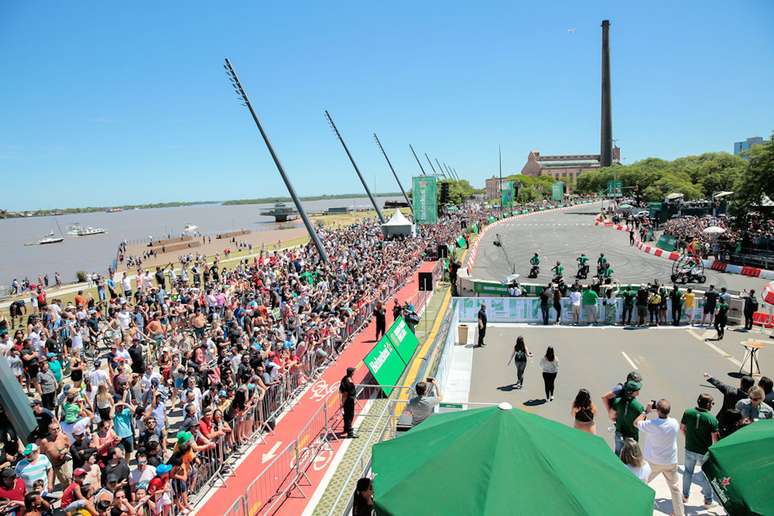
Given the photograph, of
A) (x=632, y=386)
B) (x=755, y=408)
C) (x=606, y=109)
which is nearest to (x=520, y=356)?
(x=632, y=386)

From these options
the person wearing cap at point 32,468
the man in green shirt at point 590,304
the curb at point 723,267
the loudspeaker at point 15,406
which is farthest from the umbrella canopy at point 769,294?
the loudspeaker at point 15,406

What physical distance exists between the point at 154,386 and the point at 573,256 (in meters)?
31.3

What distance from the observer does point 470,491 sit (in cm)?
408

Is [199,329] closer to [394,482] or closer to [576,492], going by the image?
[394,482]

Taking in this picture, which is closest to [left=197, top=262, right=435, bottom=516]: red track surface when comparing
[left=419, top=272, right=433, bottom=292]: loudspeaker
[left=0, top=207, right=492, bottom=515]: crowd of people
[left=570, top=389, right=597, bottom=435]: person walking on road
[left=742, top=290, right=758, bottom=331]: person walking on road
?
[left=0, top=207, right=492, bottom=515]: crowd of people

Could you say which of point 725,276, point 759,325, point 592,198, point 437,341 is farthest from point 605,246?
point 592,198

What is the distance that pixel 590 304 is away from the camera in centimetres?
1730

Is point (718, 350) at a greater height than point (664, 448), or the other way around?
point (664, 448)

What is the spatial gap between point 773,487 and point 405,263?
23550mm

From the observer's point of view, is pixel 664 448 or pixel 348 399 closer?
pixel 664 448

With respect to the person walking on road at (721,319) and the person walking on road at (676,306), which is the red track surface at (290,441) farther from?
the person walking on road at (721,319)

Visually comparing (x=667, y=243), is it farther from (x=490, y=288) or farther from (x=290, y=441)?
(x=290, y=441)

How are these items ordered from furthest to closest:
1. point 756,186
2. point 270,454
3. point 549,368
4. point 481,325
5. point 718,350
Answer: point 756,186 → point 481,325 → point 718,350 → point 549,368 → point 270,454

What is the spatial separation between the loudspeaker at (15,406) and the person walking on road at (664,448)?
9.86 meters
